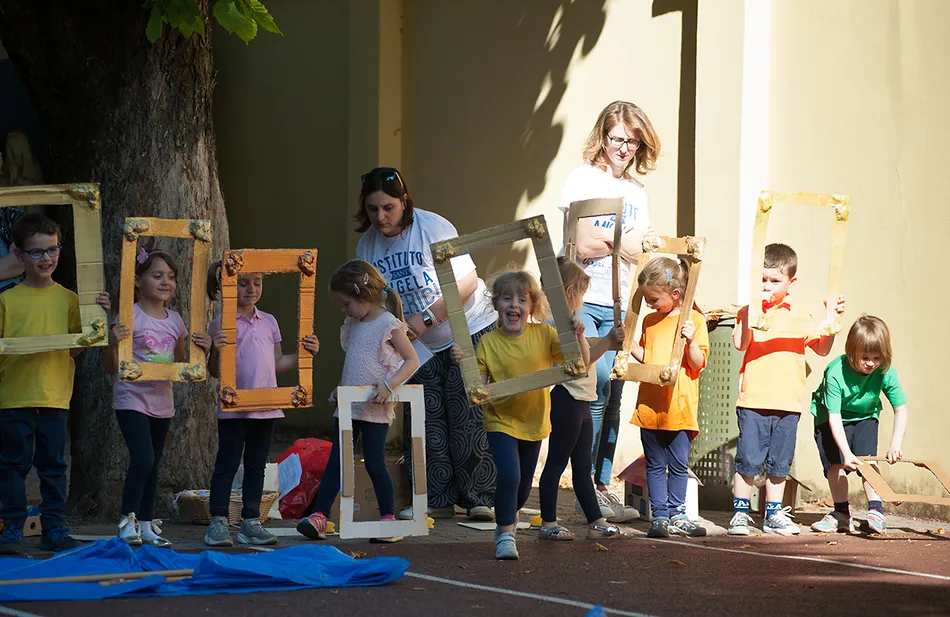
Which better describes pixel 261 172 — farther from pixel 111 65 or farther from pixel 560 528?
pixel 560 528

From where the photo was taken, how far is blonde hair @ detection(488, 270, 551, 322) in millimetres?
6754

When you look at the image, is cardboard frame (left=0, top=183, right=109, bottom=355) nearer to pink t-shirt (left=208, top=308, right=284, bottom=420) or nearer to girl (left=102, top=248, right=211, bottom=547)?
girl (left=102, top=248, right=211, bottom=547)

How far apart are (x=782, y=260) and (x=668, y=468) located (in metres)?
1.36

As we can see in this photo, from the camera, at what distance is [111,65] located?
7797 mm

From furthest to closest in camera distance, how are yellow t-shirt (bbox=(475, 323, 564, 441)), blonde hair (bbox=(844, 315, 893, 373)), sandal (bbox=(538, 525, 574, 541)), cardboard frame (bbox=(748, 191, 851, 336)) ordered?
blonde hair (bbox=(844, 315, 893, 373)) → cardboard frame (bbox=(748, 191, 851, 336)) → sandal (bbox=(538, 525, 574, 541)) → yellow t-shirt (bbox=(475, 323, 564, 441))

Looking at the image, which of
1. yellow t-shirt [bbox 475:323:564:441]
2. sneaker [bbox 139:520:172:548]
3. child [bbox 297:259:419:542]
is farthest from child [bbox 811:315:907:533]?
sneaker [bbox 139:520:172:548]

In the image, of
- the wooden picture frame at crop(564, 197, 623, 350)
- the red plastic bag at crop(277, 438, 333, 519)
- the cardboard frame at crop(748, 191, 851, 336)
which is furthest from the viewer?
the red plastic bag at crop(277, 438, 333, 519)

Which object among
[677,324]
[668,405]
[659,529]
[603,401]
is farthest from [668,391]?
[659,529]

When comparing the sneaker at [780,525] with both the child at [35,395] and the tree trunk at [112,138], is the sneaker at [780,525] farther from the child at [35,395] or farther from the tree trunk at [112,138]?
the child at [35,395]

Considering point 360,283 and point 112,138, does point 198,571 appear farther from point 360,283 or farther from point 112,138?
point 112,138

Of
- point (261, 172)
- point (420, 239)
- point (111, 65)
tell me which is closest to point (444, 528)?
point (420, 239)

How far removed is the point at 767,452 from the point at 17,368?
4110 millimetres

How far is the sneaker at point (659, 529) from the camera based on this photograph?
23.9 feet

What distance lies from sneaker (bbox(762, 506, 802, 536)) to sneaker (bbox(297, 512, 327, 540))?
8.19 ft
